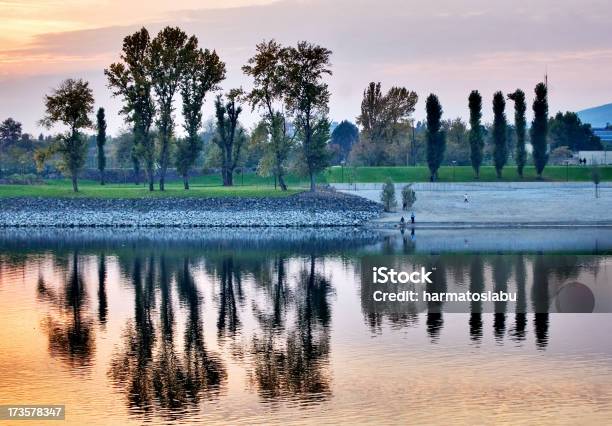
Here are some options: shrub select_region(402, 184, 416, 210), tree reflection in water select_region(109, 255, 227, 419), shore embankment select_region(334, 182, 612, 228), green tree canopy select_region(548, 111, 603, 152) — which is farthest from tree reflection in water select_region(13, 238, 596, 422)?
green tree canopy select_region(548, 111, 603, 152)

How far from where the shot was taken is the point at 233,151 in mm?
116062

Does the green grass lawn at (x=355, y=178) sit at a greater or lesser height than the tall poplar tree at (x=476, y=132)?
lesser

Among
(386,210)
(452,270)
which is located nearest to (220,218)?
(386,210)

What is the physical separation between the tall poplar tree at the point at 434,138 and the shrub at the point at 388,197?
80.7 ft

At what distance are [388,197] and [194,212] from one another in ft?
57.5

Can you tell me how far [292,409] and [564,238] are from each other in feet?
152

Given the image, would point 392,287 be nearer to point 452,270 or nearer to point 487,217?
point 452,270

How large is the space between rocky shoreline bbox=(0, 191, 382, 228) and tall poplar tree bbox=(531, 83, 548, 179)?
3257cm

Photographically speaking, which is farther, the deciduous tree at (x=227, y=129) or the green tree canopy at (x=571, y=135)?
the green tree canopy at (x=571, y=135)

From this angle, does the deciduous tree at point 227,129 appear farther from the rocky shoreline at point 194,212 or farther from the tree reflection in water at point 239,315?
the tree reflection in water at point 239,315

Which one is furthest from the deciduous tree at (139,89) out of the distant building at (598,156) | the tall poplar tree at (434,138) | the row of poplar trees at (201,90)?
the distant building at (598,156)

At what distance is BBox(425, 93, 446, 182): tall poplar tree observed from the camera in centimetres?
11400

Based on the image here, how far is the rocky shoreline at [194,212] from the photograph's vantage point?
86750 mm

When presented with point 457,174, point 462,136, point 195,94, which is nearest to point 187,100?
point 195,94
